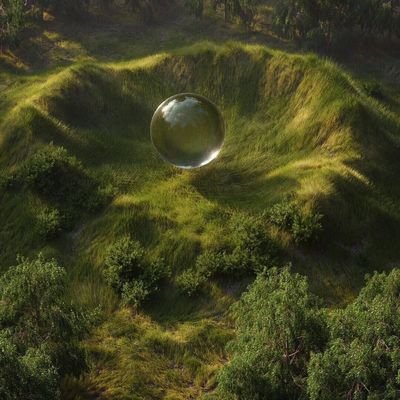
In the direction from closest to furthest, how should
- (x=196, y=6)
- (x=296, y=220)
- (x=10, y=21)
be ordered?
(x=296, y=220) → (x=10, y=21) → (x=196, y=6)

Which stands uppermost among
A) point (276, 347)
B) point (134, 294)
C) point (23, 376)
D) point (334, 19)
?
point (334, 19)

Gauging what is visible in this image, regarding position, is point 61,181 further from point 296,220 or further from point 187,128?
point 296,220

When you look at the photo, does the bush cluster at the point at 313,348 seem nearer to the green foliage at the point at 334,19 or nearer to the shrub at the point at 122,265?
the shrub at the point at 122,265

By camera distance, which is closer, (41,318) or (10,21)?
(41,318)

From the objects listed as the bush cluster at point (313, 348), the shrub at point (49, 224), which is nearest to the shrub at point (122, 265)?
the shrub at point (49, 224)

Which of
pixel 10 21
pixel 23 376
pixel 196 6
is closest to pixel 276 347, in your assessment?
pixel 23 376

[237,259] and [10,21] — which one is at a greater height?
[237,259]

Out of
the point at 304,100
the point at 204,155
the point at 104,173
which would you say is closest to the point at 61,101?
the point at 104,173
